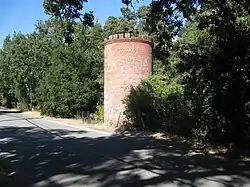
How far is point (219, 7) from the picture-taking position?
16859 mm

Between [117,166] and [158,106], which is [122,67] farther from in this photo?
[117,166]

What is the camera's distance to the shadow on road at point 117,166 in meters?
9.97

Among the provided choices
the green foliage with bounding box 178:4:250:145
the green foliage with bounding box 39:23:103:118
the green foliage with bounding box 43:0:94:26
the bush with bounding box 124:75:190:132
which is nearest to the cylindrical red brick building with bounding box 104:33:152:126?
the bush with bounding box 124:75:190:132

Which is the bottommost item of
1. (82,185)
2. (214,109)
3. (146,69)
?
(82,185)

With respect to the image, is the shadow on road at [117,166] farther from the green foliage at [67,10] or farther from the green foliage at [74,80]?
the green foliage at [74,80]

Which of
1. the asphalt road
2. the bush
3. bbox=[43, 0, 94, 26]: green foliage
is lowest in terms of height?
the asphalt road

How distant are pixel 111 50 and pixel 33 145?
12.9 metres

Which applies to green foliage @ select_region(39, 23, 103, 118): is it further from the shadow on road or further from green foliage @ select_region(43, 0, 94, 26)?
green foliage @ select_region(43, 0, 94, 26)

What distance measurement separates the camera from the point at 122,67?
94.8 feet

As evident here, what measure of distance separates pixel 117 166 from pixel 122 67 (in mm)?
17128

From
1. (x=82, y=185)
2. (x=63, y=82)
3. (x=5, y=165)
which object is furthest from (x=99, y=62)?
(x=82, y=185)

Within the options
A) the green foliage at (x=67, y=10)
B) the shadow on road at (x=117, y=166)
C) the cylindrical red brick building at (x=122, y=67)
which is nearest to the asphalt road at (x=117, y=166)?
the shadow on road at (x=117, y=166)

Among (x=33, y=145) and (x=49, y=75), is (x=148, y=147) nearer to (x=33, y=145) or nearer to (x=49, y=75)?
(x=33, y=145)

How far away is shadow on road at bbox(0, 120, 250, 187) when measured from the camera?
997 centimetres
